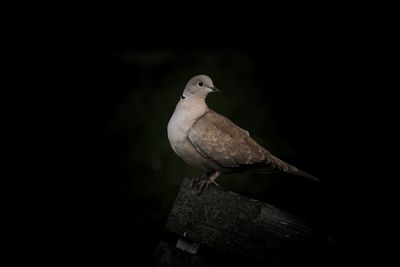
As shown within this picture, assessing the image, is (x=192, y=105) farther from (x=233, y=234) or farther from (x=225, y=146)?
(x=233, y=234)

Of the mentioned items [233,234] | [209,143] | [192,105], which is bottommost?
[233,234]

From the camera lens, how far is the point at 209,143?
2.97m

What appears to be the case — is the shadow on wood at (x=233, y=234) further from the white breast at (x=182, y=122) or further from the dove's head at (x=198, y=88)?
the dove's head at (x=198, y=88)

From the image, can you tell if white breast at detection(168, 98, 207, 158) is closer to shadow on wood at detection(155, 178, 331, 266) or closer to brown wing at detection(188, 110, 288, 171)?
brown wing at detection(188, 110, 288, 171)

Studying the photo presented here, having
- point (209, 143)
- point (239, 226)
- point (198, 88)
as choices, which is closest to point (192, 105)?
point (198, 88)

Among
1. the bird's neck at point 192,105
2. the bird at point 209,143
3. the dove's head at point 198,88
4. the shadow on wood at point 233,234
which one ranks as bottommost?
the shadow on wood at point 233,234

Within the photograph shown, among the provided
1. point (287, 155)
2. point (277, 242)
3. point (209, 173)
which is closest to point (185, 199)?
point (277, 242)

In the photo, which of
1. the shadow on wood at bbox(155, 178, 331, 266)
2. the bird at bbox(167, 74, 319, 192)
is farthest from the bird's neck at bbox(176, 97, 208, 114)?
the shadow on wood at bbox(155, 178, 331, 266)

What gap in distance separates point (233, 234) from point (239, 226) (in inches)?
1.6

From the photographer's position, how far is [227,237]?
1887mm

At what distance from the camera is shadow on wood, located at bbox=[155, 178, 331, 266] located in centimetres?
179

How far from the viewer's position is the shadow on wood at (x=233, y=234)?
70.6 inches

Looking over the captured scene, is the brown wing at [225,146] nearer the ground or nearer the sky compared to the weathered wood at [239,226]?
nearer the sky

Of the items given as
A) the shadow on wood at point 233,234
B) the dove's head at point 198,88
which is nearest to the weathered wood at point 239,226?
the shadow on wood at point 233,234
